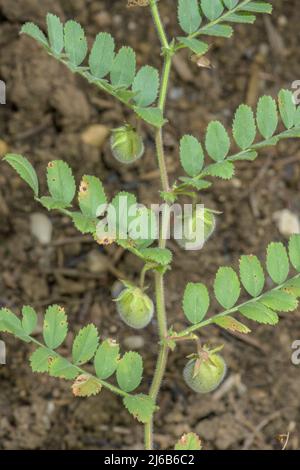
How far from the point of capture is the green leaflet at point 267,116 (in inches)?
66.6

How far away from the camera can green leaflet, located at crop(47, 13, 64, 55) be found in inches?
63.4

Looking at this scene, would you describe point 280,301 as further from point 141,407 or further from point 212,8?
→ point 212,8

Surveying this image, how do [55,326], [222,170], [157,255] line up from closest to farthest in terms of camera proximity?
[157,255] → [222,170] → [55,326]

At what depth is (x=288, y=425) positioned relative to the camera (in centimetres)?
242

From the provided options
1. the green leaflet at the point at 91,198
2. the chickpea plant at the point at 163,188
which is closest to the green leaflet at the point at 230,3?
the chickpea plant at the point at 163,188

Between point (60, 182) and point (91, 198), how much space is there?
0.07 metres

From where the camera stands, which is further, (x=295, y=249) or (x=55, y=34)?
(x=295, y=249)

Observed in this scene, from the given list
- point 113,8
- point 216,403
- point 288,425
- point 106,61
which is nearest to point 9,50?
point 113,8

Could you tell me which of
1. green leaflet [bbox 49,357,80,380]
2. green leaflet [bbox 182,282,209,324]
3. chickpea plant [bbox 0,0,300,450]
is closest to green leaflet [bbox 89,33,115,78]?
chickpea plant [bbox 0,0,300,450]

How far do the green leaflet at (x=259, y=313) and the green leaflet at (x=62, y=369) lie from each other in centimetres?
35

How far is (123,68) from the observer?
5.39 ft

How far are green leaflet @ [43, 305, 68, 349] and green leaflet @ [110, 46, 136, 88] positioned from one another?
46 cm

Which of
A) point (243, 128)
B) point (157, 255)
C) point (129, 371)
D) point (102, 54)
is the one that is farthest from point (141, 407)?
point (102, 54)

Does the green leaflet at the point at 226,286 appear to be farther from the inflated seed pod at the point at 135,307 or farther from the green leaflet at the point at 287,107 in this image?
the green leaflet at the point at 287,107
